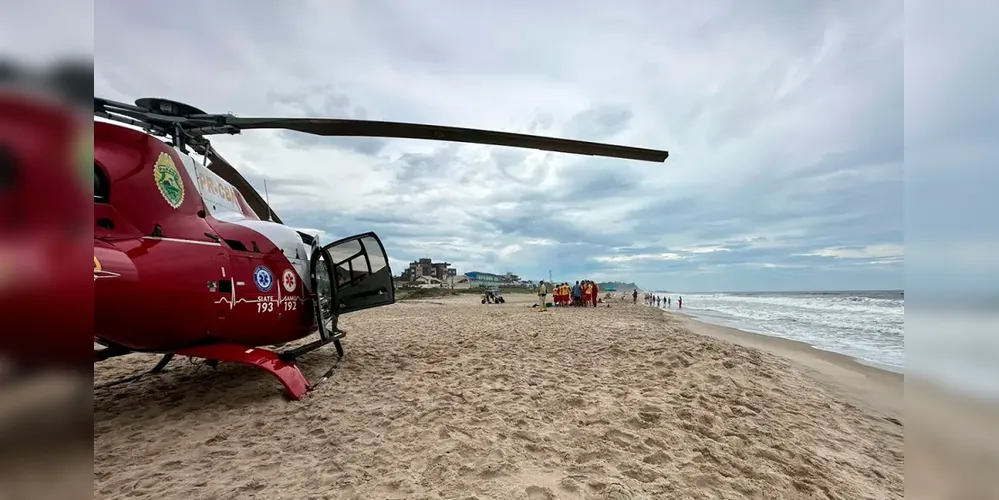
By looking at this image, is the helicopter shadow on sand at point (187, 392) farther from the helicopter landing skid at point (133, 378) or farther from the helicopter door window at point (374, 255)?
the helicopter door window at point (374, 255)

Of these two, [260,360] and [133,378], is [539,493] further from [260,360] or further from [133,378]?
[133,378]

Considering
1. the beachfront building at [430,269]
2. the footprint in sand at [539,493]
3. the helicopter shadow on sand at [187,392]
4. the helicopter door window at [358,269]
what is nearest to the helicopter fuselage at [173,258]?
the helicopter shadow on sand at [187,392]

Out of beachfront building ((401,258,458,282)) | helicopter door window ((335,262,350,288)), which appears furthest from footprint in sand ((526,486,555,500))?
beachfront building ((401,258,458,282))

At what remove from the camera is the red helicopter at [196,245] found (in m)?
3.83

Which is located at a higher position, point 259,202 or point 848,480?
point 259,202

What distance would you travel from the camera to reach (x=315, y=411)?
4711 millimetres

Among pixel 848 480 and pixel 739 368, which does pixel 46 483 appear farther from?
Result: pixel 739 368

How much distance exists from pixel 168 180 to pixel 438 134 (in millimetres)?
2916

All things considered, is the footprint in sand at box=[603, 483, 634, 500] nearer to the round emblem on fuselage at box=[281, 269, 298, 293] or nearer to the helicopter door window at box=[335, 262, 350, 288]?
the round emblem on fuselage at box=[281, 269, 298, 293]

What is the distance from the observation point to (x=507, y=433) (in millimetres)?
4027

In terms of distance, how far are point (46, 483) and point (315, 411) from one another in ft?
14.8

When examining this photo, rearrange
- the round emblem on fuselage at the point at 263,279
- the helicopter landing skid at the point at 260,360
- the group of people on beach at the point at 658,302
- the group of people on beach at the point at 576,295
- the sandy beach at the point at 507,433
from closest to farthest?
the sandy beach at the point at 507,433 → the helicopter landing skid at the point at 260,360 → the round emblem on fuselage at the point at 263,279 → the group of people on beach at the point at 576,295 → the group of people on beach at the point at 658,302

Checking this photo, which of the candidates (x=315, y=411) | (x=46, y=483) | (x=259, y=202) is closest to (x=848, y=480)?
(x=46, y=483)

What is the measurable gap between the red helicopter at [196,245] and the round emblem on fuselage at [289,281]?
15 mm
